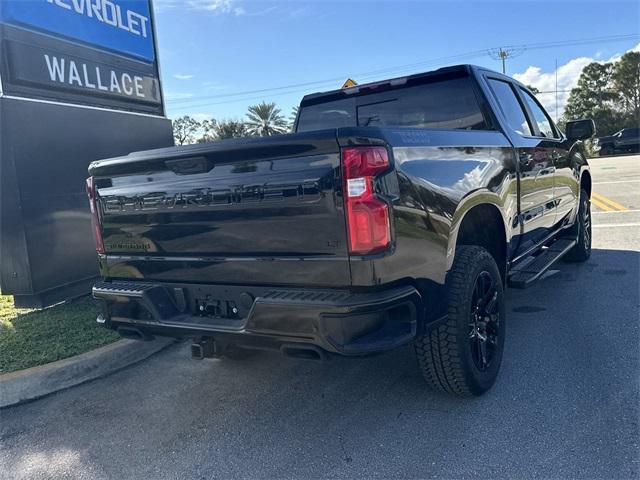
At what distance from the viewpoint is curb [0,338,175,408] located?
3.71 m

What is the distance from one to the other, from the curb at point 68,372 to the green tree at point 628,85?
2006 inches

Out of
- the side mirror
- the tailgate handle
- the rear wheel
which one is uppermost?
the side mirror

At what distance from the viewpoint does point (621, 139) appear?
33062mm

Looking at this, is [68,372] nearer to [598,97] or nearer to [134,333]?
[134,333]

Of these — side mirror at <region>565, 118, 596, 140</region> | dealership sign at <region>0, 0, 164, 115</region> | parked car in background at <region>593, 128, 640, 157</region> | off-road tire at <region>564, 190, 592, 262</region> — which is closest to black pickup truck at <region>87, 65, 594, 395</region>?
side mirror at <region>565, 118, 596, 140</region>

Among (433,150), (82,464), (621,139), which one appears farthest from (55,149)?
(621,139)

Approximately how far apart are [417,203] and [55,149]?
4.71m

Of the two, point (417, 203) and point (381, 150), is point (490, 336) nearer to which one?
point (417, 203)

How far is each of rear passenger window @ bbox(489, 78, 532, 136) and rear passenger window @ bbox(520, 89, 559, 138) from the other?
0.40 metres

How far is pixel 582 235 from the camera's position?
6.36m

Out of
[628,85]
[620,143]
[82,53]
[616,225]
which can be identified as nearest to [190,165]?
[82,53]

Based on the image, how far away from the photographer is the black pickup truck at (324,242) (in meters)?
2.44

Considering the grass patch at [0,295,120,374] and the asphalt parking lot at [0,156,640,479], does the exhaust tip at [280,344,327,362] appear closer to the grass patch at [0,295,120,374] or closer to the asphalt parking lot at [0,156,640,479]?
the asphalt parking lot at [0,156,640,479]

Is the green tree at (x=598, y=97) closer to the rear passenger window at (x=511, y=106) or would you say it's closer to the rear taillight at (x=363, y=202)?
the rear passenger window at (x=511, y=106)
